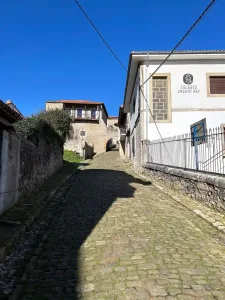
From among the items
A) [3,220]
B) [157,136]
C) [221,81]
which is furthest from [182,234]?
[221,81]

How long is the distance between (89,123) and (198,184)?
4304cm

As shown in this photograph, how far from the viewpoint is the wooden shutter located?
16.6 metres

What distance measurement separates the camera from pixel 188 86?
16.5m

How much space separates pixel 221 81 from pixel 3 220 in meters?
15.2

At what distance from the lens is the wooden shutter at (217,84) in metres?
16.6

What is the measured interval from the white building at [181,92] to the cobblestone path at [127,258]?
9.68 m

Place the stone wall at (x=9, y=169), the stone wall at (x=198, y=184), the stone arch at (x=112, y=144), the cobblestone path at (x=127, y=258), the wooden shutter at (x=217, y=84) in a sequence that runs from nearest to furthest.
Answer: the cobblestone path at (x=127, y=258) → the stone wall at (x=198, y=184) → the stone wall at (x=9, y=169) → the wooden shutter at (x=217, y=84) → the stone arch at (x=112, y=144)

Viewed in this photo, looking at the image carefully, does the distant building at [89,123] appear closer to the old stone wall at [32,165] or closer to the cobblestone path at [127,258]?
the old stone wall at [32,165]

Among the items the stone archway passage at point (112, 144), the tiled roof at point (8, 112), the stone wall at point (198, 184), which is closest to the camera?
the tiled roof at point (8, 112)

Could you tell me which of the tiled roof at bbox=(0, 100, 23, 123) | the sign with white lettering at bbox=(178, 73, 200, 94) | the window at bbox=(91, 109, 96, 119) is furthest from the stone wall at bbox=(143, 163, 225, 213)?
the window at bbox=(91, 109, 96, 119)

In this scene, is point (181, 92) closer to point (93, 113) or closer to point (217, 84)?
point (217, 84)

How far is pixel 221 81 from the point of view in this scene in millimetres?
16750

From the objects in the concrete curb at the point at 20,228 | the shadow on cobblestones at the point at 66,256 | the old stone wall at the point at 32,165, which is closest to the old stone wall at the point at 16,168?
the old stone wall at the point at 32,165

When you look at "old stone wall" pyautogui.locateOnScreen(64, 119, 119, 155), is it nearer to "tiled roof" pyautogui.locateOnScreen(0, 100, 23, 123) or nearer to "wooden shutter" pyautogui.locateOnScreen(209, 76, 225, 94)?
"wooden shutter" pyautogui.locateOnScreen(209, 76, 225, 94)
